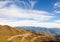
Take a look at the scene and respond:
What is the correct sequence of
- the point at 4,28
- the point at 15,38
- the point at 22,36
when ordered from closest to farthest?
the point at 15,38 < the point at 22,36 < the point at 4,28

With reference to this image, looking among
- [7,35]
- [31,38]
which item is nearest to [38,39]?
[31,38]

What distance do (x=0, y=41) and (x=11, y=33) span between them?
33.6 feet

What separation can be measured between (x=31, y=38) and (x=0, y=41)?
51.3 feet

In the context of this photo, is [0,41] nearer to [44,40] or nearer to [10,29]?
[10,29]

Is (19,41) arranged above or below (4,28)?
below

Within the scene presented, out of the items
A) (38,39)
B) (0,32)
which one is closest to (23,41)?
(38,39)

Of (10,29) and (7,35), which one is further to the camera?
(10,29)

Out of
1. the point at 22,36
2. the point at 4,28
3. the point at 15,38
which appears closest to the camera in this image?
the point at 15,38

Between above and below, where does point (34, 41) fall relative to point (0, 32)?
below

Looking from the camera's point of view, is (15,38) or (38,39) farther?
(38,39)

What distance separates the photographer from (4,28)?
89.2 metres

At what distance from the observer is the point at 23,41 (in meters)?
78.6

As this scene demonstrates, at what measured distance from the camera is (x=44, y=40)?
84.4 meters

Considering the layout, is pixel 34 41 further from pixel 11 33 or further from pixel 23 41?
pixel 11 33
